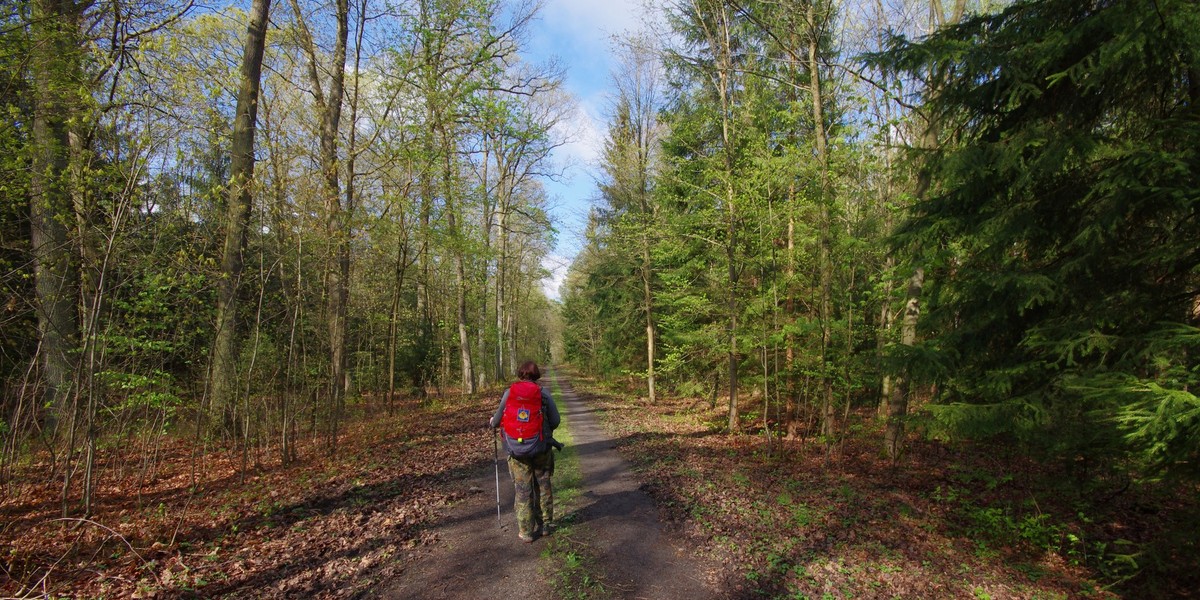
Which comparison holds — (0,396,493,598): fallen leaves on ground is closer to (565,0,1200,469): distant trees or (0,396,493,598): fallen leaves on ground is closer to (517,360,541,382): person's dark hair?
(517,360,541,382): person's dark hair

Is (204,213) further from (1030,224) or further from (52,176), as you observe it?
(1030,224)

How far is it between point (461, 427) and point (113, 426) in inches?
268

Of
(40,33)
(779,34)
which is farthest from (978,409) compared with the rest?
(40,33)

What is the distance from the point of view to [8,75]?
6.14 metres

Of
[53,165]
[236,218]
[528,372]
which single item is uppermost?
[53,165]

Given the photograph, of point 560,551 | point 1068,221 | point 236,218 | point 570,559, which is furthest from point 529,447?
point 236,218

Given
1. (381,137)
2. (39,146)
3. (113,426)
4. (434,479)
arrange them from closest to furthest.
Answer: (39,146) < (113,426) < (434,479) < (381,137)

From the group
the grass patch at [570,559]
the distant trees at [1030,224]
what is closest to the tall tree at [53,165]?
the grass patch at [570,559]

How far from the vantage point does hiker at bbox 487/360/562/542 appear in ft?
17.6

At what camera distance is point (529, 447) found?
540 cm

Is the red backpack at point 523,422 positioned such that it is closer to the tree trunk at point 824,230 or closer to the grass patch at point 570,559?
the grass patch at point 570,559

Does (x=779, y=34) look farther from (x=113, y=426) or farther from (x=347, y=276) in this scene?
(x=113, y=426)

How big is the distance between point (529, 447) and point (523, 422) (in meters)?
0.28

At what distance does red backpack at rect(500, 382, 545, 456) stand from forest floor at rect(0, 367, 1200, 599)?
100 cm
